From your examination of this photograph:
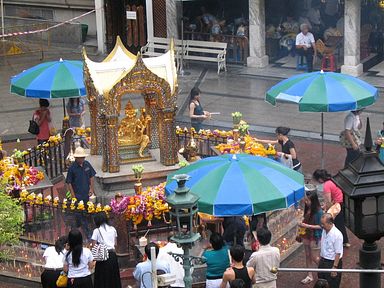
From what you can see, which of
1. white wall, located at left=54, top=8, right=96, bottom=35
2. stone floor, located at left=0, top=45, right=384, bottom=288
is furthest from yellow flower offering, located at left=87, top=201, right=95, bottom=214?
white wall, located at left=54, top=8, right=96, bottom=35

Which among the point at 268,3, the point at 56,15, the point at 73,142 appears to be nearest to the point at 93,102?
the point at 73,142

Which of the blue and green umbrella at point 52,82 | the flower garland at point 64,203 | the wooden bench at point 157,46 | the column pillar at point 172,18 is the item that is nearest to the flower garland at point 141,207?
the flower garland at point 64,203

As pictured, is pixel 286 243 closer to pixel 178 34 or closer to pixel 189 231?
pixel 189 231

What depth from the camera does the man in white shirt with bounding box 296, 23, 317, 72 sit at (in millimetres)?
26266

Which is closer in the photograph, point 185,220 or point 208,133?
point 185,220

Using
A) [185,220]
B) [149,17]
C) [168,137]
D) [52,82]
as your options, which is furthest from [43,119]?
[149,17]

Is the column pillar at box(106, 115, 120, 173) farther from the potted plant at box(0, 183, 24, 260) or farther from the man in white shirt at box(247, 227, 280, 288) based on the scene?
the man in white shirt at box(247, 227, 280, 288)

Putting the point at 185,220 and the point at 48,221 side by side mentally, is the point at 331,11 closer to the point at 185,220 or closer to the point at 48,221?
the point at 48,221

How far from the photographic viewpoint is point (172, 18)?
28.4 m

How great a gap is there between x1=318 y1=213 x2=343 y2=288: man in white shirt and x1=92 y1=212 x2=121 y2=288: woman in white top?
2803 millimetres

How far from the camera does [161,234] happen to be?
14430 millimetres

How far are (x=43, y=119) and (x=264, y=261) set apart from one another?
8.15 m

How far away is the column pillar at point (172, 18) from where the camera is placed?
2827 cm

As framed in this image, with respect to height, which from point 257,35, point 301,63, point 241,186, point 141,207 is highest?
point 257,35
